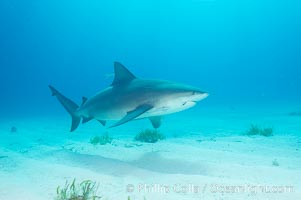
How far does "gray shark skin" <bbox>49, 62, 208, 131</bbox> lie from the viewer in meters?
6.65

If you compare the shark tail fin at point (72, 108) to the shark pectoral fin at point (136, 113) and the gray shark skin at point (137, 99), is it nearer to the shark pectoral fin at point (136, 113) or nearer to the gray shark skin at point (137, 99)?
the gray shark skin at point (137, 99)

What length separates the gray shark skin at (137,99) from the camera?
6.65 m

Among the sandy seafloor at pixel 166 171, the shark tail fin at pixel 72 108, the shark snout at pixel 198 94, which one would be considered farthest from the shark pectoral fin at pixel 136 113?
the shark tail fin at pixel 72 108

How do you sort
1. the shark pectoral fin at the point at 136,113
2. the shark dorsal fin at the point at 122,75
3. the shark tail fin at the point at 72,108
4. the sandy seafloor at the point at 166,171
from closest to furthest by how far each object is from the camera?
1. the sandy seafloor at the point at 166,171
2. the shark pectoral fin at the point at 136,113
3. the shark dorsal fin at the point at 122,75
4. the shark tail fin at the point at 72,108

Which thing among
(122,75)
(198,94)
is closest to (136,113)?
(198,94)

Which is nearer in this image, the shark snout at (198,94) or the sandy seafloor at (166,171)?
the sandy seafloor at (166,171)

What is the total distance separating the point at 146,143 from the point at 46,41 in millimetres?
187922

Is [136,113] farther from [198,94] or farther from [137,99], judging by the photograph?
[198,94]

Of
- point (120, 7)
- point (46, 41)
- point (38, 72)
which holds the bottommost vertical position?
point (38, 72)

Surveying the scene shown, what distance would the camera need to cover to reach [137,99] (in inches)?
286

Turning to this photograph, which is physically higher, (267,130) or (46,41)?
(46,41)

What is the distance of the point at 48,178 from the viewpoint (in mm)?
6309

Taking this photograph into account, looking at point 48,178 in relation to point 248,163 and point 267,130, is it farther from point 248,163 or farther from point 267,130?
point 267,130

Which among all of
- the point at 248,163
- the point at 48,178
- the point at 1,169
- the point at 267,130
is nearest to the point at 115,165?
the point at 48,178
